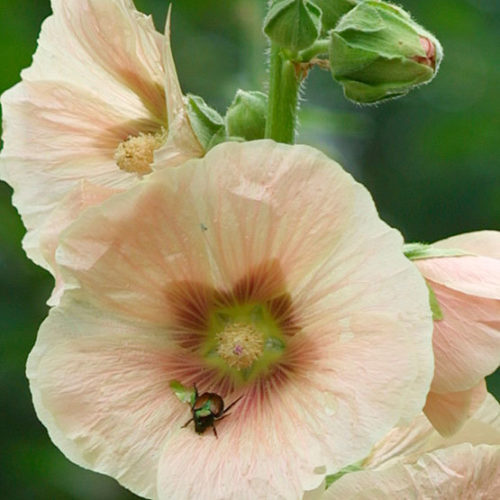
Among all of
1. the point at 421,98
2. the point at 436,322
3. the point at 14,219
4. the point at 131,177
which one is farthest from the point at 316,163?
the point at 421,98

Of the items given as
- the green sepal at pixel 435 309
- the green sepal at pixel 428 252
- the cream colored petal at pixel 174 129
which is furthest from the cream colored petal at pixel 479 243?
the cream colored petal at pixel 174 129

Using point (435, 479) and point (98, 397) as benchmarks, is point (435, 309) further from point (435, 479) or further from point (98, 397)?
point (98, 397)

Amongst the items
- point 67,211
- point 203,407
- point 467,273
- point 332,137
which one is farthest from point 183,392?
point 332,137

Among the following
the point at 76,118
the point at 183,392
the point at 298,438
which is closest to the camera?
the point at 298,438

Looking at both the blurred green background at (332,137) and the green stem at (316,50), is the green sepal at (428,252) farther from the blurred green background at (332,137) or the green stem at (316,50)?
the blurred green background at (332,137)

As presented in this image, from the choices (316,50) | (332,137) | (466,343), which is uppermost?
(316,50)

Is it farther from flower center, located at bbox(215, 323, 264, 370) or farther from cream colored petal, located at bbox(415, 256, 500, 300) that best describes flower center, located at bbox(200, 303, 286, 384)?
cream colored petal, located at bbox(415, 256, 500, 300)
